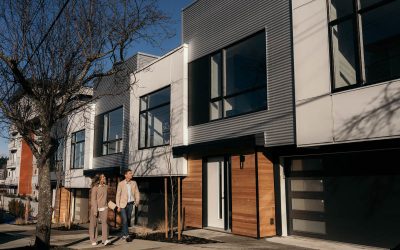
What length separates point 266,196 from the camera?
10.9m

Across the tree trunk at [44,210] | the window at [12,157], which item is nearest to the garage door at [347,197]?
the tree trunk at [44,210]

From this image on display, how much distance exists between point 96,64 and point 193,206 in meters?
5.59

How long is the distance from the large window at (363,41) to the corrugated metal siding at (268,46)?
1358 millimetres

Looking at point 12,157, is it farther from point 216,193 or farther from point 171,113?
point 216,193

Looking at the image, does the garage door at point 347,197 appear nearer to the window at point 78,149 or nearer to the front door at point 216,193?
the front door at point 216,193

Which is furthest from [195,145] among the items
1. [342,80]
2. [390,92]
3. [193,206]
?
[390,92]

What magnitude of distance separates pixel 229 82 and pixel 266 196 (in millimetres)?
4054

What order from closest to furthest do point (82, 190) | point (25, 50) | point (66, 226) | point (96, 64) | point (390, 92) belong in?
point (390, 92), point (25, 50), point (96, 64), point (66, 226), point (82, 190)

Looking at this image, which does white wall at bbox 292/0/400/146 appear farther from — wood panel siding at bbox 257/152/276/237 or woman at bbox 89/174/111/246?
woman at bbox 89/174/111/246

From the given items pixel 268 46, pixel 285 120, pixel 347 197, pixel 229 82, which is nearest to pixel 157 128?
pixel 229 82

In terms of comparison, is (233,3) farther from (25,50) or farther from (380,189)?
(380,189)

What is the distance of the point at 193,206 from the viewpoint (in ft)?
43.4

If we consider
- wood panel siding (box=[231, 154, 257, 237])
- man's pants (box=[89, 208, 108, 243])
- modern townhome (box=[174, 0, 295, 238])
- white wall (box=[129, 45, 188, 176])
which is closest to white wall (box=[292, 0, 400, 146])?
modern townhome (box=[174, 0, 295, 238])

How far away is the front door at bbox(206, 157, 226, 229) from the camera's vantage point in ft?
40.5
